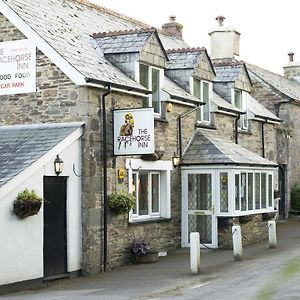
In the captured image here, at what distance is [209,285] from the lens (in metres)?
14.6

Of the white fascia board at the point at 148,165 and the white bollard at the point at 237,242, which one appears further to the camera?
the white fascia board at the point at 148,165

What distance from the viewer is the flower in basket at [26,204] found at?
15.1 metres

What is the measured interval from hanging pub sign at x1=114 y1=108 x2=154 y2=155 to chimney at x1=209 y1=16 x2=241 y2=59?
15224mm

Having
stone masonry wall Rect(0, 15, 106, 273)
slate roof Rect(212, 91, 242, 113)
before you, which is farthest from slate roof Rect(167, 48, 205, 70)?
stone masonry wall Rect(0, 15, 106, 273)

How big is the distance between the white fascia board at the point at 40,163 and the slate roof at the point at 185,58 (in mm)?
6911

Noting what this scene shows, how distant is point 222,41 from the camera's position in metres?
32.4

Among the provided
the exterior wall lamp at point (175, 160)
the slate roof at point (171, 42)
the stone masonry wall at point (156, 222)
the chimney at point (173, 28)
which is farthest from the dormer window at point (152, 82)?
the chimney at point (173, 28)

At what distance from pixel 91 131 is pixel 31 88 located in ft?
6.96

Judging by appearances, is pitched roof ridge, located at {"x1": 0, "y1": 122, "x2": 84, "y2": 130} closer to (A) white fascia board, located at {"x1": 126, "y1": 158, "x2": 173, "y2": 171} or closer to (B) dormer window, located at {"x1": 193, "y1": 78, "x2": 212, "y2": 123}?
(A) white fascia board, located at {"x1": 126, "y1": 158, "x2": 173, "y2": 171}

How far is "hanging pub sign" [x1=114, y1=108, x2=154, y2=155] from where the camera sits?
17.7m

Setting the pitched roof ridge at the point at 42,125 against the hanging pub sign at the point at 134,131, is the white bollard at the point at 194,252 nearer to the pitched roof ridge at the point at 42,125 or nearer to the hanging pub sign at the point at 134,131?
the hanging pub sign at the point at 134,131

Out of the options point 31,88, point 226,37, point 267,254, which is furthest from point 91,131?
point 226,37

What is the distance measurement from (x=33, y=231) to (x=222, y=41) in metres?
18.9

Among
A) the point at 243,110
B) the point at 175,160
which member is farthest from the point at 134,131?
the point at 243,110
